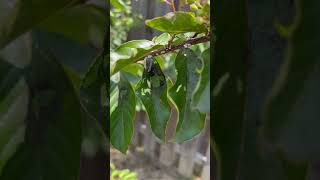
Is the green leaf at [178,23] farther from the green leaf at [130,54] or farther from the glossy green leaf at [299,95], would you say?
the glossy green leaf at [299,95]

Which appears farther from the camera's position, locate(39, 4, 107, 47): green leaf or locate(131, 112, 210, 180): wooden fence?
locate(131, 112, 210, 180): wooden fence

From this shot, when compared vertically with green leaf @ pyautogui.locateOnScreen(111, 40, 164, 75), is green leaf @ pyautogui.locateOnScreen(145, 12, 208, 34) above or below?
above

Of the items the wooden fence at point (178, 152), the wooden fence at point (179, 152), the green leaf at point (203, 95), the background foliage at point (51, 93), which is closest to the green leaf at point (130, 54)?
the green leaf at point (203, 95)

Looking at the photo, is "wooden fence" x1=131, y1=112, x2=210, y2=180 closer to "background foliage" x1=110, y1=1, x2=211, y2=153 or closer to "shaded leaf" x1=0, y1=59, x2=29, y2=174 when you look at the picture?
"background foliage" x1=110, y1=1, x2=211, y2=153

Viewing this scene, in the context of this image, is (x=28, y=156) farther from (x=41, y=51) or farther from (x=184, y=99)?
(x=184, y=99)

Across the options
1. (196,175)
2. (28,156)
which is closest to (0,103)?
(28,156)

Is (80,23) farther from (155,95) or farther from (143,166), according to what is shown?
(143,166)

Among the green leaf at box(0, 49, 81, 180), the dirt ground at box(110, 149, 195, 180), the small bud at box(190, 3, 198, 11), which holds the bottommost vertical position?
the dirt ground at box(110, 149, 195, 180)

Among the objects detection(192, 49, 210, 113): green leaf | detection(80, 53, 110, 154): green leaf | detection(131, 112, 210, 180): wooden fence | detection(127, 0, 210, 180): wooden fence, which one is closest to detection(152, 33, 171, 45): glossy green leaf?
detection(192, 49, 210, 113): green leaf
